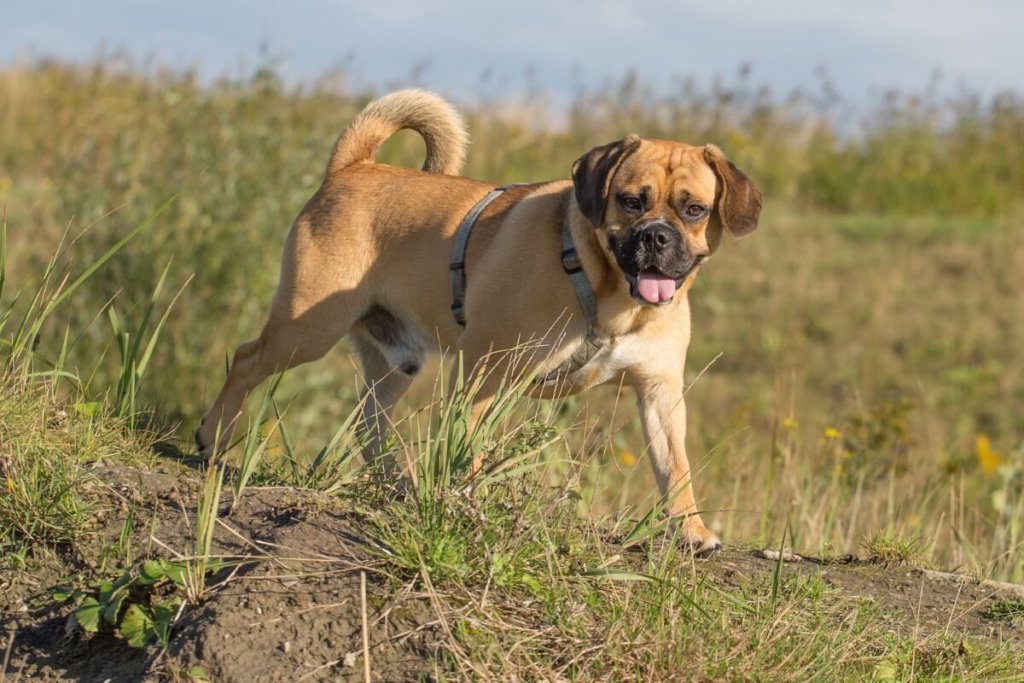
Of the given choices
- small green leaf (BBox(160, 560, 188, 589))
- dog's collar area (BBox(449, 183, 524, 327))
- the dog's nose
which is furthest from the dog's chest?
small green leaf (BBox(160, 560, 188, 589))

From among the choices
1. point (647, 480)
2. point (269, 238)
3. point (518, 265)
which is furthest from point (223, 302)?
point (518, 265)

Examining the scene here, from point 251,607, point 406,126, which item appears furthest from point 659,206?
point 251,607

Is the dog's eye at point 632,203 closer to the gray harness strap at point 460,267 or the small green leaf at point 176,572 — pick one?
the gray harness strap at point 460,267

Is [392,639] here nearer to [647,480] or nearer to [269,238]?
[647,480]

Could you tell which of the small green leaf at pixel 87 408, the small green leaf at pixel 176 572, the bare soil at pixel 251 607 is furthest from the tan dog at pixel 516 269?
the small green leaf at pixel 176 572

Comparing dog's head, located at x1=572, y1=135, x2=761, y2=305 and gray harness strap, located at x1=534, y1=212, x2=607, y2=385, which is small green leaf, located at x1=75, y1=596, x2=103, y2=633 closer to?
gray harness strap, located at x1=534, y1=212, x2=607, y2=385

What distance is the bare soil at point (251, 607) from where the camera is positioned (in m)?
3.15

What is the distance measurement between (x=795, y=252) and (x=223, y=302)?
7.34 m

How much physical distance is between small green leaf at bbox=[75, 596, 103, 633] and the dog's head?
7.30ft

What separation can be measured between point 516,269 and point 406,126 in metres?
1.28

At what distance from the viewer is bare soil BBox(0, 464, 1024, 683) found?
10.3 feet

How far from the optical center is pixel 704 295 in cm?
1351

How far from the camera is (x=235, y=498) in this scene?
11.7ft

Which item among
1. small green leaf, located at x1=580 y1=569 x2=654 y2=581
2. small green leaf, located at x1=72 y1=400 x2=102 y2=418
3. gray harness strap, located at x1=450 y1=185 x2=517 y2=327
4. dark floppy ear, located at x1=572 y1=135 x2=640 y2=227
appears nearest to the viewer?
small green leaf, located at x1=580 y1=569 x2=654 y2=581
